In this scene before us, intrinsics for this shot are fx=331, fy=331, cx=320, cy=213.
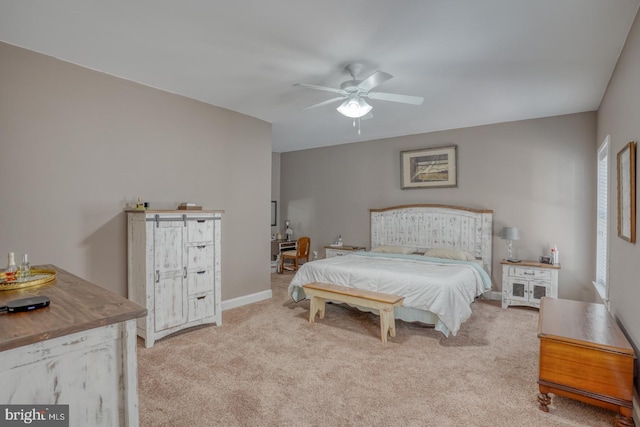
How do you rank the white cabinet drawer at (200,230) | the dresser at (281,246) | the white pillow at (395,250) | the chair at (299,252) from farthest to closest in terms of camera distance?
the dresser at (281,246) < the chair at (299,252) < the white pillow at (395,250) < the white cabinet drawer at (200,230)

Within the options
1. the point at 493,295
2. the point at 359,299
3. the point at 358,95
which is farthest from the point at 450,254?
the point at 358,95

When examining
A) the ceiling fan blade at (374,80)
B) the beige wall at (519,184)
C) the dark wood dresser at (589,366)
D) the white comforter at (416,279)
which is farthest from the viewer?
the beige wall at (519,184)

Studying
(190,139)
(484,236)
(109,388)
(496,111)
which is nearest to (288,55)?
(190,139)

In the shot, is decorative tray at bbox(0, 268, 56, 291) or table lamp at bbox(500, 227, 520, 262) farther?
table lamp at bbox(500, 227, 520, 262)

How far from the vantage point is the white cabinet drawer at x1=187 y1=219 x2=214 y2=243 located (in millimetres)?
3613

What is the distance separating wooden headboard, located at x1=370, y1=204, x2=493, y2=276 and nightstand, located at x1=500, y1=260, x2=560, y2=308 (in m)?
0.44

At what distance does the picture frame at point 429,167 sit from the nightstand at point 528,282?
1618mm

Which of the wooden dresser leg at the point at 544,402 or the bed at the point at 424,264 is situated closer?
the wooden dresser leg at the point at 544,402

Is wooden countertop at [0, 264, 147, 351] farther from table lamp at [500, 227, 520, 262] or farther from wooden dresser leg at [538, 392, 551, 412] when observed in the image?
table lamp at [500, 227, 520, 262]

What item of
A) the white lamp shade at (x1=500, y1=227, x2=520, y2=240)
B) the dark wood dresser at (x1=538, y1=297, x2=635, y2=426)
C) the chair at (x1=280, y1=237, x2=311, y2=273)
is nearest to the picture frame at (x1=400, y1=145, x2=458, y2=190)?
the white lamp shade at (x1=500, y1=227, x2=520, y2=240)

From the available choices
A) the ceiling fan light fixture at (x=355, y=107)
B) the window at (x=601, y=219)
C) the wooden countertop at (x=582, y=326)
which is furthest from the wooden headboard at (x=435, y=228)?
the ceiling fan light fixture at (x=355, y=107)

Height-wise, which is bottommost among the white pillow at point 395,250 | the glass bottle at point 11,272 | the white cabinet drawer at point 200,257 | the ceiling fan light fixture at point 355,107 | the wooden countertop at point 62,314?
the white pillow at point 395,250

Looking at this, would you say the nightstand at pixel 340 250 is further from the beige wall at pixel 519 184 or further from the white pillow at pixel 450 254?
the white pillow at pixel 450 254

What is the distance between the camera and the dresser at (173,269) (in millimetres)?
3303
